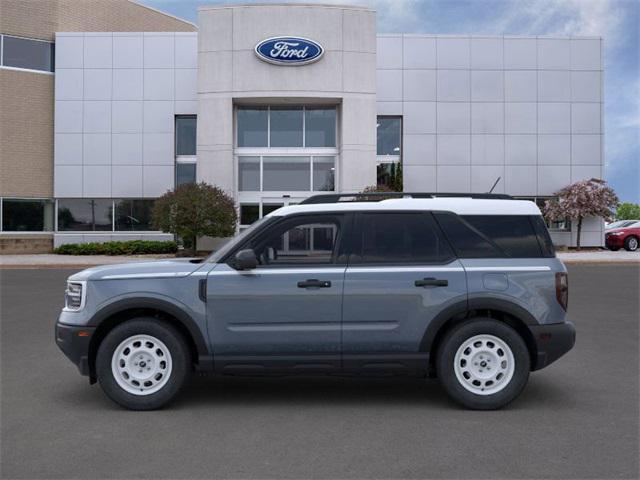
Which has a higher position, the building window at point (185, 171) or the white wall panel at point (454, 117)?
the white wall panel at point (454, 117)

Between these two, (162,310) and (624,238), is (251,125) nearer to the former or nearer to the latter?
(624,238)

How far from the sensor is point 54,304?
12.4 m

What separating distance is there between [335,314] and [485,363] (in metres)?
1.38

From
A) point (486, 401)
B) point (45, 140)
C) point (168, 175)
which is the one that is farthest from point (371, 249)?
point (45, 140)

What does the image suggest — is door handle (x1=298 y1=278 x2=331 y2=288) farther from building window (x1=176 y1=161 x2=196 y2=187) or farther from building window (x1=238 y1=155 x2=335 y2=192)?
building window (x1=176 y1=161 x2=196 y2=187)

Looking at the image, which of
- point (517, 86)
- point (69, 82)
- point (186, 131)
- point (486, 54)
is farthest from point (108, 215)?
point (517, 86)

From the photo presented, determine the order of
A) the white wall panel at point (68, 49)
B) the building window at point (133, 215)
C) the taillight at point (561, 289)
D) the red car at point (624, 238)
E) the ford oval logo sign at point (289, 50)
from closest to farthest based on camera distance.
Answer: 1. the taillight at point (561, 289)
2. the ford oval logo sign at point (289, 50)
3. the white wall panel at point (68, 49)
4. the building window at point (133, 215)
5. the red car at point (624, 238)

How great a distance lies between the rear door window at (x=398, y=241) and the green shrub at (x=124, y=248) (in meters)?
23.7

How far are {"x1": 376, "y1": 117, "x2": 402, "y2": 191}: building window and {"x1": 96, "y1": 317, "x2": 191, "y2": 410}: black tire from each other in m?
26.5

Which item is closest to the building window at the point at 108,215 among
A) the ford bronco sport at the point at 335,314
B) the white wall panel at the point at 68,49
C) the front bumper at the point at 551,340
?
the white wall panel at the point at 68,49

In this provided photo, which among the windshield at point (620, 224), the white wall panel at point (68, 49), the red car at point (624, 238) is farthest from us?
the windshield at point (620, 224)

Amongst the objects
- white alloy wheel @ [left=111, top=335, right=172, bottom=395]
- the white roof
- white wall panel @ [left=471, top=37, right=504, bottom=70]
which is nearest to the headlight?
white alloy wheel @ [left=111, top=335, right=172, bottom=395]

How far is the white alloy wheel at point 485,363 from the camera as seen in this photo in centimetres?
535

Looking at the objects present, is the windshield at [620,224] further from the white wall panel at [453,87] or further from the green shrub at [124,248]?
the green shrub at [124,248]
